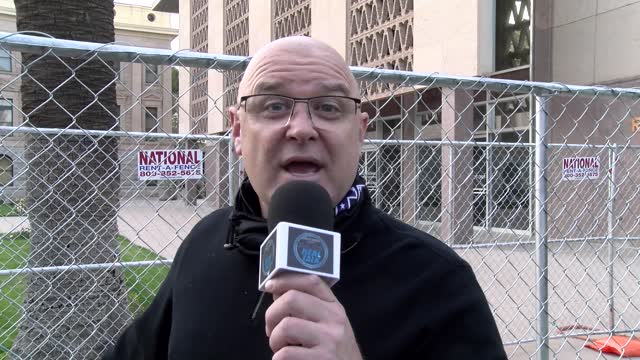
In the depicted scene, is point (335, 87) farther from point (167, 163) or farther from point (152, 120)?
point (152, 120)

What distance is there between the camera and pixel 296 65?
1.49 metres

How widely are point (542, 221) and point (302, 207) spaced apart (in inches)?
73.5

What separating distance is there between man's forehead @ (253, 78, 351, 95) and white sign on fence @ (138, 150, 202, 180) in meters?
2.92

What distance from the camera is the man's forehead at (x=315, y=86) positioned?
→ 4.81 feet

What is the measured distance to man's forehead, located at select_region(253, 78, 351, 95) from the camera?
1.47m

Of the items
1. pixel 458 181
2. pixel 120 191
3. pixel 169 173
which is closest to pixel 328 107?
pixel 169 173

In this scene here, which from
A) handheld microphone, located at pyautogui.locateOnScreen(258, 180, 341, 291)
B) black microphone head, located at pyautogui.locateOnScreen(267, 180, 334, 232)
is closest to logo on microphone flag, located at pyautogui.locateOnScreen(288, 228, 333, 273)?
handheld microphone, located at pyautogui.locateOnScreen(258, 180, 341, 291)

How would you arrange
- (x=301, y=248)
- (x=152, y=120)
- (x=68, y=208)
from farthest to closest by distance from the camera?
(x=152, y=120) < (x=68, y=208) < (x=301, y=248)

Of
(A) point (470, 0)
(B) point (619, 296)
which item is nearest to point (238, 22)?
(A) point (470, 0)

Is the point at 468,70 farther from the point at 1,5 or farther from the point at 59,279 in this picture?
the point at 1,5

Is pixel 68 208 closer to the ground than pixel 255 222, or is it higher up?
closer to the ground

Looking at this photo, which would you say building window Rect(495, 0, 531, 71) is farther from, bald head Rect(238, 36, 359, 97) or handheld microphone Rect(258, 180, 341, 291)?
handheld microphone Rect(258, 180, 341, 291)

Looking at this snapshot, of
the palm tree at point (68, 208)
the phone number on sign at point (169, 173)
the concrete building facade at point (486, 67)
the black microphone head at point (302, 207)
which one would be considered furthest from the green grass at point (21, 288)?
the black microphone head at point (302, 207)

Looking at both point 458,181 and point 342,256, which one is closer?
point 342,256
